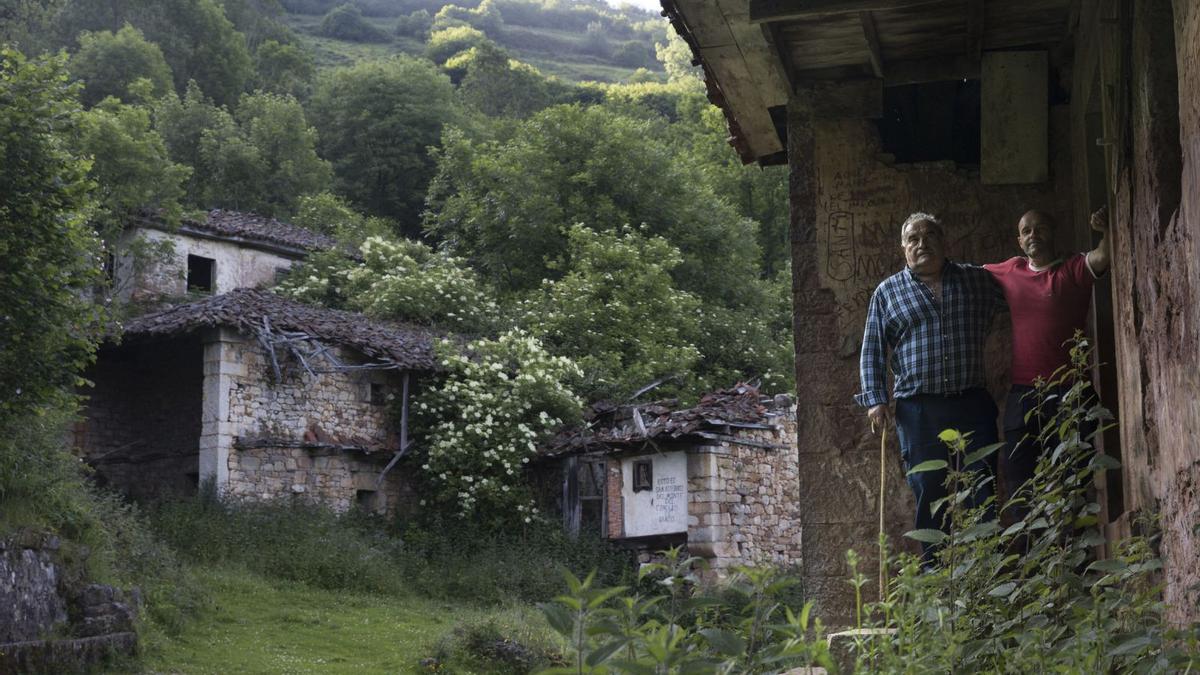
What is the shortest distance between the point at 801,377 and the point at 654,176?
27.5 m

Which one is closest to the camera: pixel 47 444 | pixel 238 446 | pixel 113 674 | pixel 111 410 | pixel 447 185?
pixel 113 674

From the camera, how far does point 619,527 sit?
2128cm

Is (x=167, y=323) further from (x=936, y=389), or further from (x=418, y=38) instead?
(x=418, y=38)

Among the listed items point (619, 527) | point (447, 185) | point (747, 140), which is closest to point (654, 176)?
point (447, 185)

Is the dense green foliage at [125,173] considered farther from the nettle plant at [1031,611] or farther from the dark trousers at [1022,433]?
the nettle plant at [1031,611]

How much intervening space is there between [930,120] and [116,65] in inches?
1667

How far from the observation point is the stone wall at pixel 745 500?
20406 mm

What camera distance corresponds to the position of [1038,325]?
5.39 metres

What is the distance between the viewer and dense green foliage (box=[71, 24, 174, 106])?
4422 cm

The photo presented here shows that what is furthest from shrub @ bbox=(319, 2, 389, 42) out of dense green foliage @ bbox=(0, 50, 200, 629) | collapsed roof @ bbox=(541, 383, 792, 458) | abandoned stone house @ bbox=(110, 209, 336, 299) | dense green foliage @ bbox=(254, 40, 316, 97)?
dense green foliage @ bbox=(0, 50, 200, 629)

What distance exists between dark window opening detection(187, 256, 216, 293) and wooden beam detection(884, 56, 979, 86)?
2219cm

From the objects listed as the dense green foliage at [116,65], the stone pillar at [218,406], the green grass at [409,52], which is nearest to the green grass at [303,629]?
the stone pillar at [218,406]

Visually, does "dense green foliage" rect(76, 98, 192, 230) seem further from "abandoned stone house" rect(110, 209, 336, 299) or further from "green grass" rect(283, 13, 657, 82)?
"green grass" rect(283, 13, 657, 82)

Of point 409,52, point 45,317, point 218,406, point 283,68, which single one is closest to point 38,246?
point 45,317
